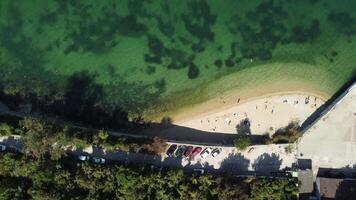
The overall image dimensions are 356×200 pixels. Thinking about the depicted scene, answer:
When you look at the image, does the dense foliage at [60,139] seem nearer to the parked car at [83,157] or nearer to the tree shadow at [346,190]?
Result: the parked car at [83,157]

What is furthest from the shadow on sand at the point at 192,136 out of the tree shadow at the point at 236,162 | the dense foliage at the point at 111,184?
the dense foliage at the point at 111,184

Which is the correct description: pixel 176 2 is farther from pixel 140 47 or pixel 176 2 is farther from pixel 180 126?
pixel 180 126

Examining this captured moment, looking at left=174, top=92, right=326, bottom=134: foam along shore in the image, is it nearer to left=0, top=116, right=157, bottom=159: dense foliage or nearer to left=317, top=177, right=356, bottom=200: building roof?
left=0, top=116, right=157, bottom=159: dense foliage

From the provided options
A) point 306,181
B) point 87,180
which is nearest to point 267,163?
point 306,181

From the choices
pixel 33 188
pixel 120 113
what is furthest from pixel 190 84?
pixel 33 188

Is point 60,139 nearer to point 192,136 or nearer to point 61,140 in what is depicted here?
point 61,140

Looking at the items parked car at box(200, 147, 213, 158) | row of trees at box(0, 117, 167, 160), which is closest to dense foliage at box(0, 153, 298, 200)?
row of trees at box(0, 117, 167, 160)
